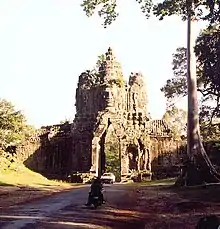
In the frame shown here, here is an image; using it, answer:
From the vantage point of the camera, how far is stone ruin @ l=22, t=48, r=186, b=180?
47.5 metres

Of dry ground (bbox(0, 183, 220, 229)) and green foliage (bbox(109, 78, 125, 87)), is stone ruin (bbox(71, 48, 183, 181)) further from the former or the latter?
dry ground (bbox(0, 183, 220, 229))

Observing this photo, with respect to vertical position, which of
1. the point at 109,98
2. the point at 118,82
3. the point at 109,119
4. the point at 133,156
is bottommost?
the point at 133,156

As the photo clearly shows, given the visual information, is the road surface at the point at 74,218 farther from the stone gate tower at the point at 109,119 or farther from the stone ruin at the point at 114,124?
the stone gate tower at the point at 109,119

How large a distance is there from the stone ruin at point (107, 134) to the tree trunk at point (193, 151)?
21.6m

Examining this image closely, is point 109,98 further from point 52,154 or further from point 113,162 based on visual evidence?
point 52,154

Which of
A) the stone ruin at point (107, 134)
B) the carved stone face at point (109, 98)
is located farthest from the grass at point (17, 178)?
the carved stone face at point (109, 98)

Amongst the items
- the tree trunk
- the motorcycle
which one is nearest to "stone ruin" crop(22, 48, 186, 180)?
the tree trunk

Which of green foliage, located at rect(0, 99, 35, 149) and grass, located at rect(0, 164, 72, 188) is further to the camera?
green foliage, located at rect(0, 99, 35, 149)

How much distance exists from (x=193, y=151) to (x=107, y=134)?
929 inches

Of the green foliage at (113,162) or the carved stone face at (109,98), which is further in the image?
the carved stone face at (109,98)

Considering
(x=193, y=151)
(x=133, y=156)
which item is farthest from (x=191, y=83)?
(x=133, y=156)

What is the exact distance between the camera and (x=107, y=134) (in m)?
47.3

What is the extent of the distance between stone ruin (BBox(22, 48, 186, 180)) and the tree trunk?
71.0 feet

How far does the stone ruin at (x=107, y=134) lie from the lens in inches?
1869
